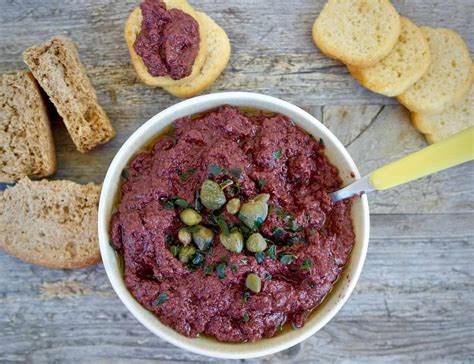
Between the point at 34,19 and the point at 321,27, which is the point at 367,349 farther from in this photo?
the point at 34,19

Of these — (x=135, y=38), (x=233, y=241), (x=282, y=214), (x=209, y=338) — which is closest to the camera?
(x=233, y=241)

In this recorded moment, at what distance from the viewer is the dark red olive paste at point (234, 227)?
250cm

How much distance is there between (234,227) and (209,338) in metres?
0.58

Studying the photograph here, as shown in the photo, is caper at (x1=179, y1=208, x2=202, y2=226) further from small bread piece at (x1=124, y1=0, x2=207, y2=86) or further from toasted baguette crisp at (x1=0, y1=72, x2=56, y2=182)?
toasted baguette crisp at (x1=0, y1=72, x2=56, y2=182)

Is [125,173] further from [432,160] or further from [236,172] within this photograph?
[432,160]

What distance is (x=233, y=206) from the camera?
2.48 m

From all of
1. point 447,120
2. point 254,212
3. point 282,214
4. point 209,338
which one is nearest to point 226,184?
point 254,212

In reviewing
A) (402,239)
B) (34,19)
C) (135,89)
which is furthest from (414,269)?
(34,19)

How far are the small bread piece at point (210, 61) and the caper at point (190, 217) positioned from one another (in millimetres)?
860

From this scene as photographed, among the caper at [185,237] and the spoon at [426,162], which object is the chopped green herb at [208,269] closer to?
the caper at [185,237]

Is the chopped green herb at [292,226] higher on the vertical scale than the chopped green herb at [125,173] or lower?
lower

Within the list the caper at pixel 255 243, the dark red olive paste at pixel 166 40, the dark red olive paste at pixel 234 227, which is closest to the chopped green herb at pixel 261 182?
the dark red olive paste at pixel 234 227

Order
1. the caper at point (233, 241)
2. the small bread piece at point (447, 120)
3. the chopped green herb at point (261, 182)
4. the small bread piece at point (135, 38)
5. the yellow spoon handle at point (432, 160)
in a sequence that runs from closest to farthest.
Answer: the yellow spoon handle at point (432, 160) < the caper at point (233, 241) < the chopped green herb at point (261, 182) < the small bread piece at point (135, 38) < the small bread piece at point (447, 120)

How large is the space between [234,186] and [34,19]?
168 centimetres
